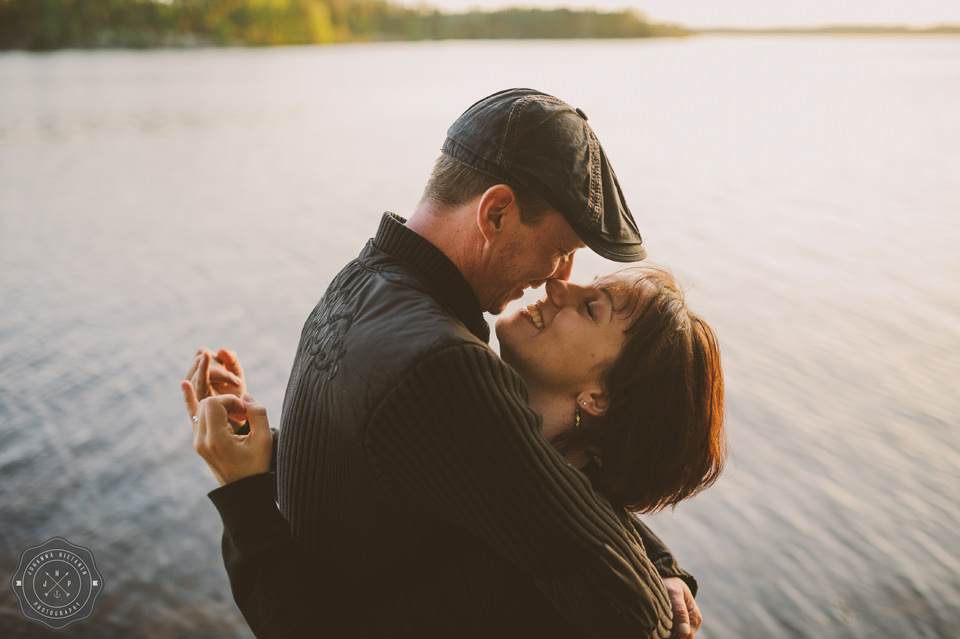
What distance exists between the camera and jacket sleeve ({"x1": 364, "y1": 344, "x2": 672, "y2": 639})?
1.47 m

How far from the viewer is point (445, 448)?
148 cm

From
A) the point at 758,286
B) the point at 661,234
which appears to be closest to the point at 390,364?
the point at 758,286

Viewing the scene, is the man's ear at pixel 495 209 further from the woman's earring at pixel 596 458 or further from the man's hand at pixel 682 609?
the man's hand at pixel 682 609

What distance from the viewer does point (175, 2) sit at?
85.8 m

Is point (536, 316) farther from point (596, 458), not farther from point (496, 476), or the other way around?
point (496, 476)

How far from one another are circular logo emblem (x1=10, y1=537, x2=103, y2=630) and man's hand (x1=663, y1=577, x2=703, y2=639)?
3.62 metres

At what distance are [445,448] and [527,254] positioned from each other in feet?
2.26

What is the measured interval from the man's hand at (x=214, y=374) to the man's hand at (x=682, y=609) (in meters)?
1.62

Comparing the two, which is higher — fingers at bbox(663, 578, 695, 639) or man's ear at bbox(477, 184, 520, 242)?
man's ear at bbox(477, 184, 520, 242)

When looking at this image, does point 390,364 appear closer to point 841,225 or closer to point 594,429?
point 594,429

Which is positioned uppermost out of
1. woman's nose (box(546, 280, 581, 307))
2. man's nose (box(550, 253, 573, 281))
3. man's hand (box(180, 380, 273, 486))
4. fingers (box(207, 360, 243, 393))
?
man's nose (box(550, 253, 573, 281))

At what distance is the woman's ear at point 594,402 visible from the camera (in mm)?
2332

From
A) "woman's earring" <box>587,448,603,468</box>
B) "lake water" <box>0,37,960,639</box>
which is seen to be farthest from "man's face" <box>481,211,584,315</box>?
"lake water" <box>0,37,960,639</box>

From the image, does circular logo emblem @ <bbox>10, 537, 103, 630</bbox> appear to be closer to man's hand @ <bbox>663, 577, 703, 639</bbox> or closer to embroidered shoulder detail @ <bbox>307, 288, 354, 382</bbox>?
embroidered shoulder detail @ <bbox>307, 288, 354, 382</bbox>
